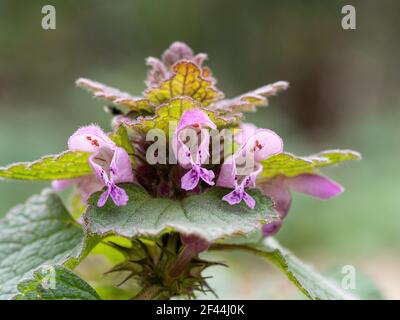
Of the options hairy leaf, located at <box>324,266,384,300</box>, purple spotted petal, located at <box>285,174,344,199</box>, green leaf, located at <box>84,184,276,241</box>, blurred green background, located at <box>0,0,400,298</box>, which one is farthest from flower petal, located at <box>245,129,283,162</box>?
blurred green background, located at <box>0,0,400,298</box>

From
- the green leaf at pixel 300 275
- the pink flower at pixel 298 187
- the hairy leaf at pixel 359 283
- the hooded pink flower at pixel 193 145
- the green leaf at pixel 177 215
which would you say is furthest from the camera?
the hairy leaf at pixel 359 283

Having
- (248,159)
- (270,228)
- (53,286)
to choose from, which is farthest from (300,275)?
(53,286)

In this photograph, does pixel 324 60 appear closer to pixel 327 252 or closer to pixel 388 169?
pixel 388 169

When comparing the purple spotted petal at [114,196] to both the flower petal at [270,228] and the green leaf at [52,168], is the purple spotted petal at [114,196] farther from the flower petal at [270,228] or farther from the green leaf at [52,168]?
the flower petal at [270,228]

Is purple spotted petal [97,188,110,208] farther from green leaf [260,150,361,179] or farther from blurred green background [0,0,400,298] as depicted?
blurred green background [0,0,400,298]

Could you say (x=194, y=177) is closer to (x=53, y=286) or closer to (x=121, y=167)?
(x=121, y=167)

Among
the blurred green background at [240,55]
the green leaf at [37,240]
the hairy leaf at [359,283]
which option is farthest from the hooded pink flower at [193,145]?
the blurred green background at [240,55]
